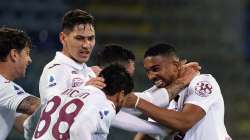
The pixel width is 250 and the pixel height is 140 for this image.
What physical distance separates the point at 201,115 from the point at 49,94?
111cm

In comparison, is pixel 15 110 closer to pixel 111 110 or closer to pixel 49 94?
pixel 49 94

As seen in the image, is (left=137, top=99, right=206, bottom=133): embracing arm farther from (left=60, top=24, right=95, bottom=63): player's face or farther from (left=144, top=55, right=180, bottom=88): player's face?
(left=60, top=24, right=95, bottom=63): player's face

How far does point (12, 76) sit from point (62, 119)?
100 cm

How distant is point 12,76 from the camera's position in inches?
217

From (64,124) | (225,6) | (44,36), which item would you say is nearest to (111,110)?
(64,124)

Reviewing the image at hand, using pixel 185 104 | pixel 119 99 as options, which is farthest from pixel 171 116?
pixel 119 99

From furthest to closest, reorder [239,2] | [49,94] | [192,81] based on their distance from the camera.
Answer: [239,2] < [192,81] < [49,94]

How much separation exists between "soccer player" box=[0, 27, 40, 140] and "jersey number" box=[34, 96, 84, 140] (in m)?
0.63

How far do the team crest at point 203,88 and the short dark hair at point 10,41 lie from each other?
50.9 inches

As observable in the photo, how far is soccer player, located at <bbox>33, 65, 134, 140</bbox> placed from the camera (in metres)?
4.55

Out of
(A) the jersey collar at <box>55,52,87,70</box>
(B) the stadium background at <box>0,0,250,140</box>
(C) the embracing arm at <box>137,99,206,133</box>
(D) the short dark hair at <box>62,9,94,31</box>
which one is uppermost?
(D) the short dark hair at <box>62,9,94,31</box>

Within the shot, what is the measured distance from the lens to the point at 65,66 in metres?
5.37

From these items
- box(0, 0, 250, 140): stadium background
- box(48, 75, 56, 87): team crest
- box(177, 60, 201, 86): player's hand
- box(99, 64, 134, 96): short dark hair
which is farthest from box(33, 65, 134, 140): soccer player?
box(0, 0, 250, 140): stadium background

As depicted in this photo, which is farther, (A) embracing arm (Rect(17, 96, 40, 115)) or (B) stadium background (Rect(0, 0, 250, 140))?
(B) stadium background (Rect(0, 0, 250, 140))
